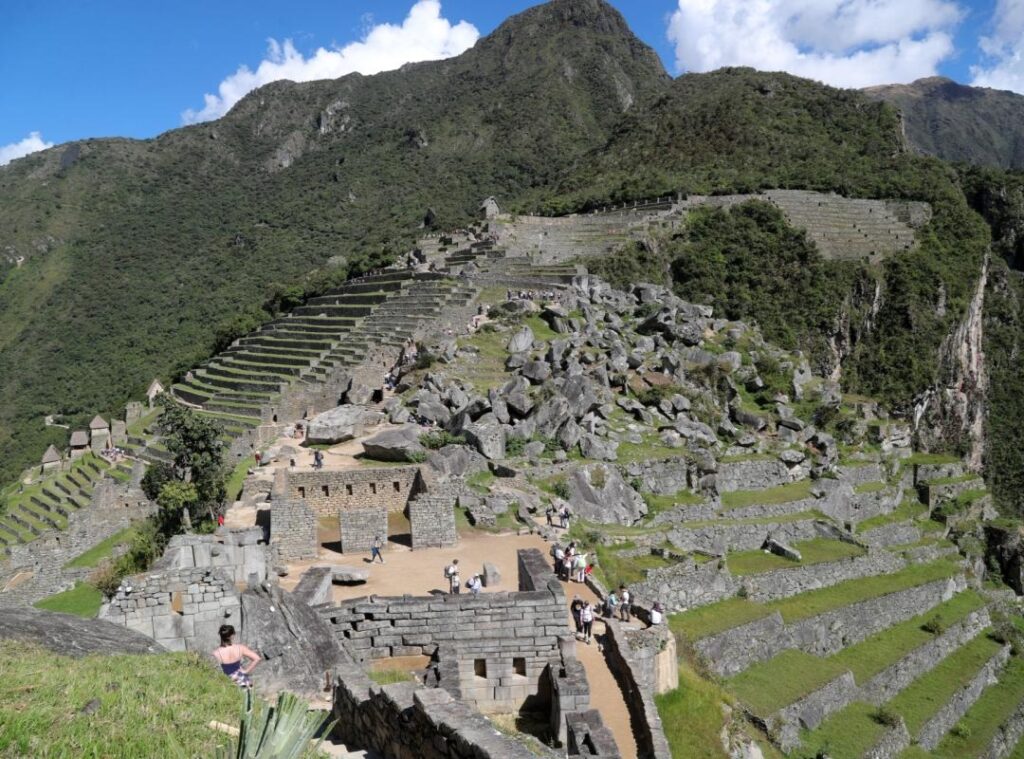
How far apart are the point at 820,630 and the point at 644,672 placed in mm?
11477

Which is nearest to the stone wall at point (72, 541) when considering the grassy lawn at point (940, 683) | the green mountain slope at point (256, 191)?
the grassy lawn at point (940, 683)

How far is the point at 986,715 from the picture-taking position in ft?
65.8

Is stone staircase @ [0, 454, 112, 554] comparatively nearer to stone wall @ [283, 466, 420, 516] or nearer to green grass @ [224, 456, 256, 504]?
green grass @ [224, 456, 256, 504]

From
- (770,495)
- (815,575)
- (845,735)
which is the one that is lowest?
(845,735)

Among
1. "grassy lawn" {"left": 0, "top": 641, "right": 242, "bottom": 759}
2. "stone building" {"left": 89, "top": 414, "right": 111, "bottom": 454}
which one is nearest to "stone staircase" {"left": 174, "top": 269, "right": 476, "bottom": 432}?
"stone building" {"left": 89, "top": 414, "right": 111, "bottom": 454}

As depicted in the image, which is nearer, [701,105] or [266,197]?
[701,105]

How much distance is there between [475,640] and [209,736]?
3.06m

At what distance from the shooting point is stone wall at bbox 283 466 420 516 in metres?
15.5

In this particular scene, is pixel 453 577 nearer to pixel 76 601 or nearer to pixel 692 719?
pixel 692 719

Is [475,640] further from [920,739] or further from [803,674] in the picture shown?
[920,739]

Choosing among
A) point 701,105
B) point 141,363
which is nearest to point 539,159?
point 701,105

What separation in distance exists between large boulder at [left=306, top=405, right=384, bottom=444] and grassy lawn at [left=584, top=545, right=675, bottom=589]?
969 cm

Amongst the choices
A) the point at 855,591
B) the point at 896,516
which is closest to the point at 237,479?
the point at 855,591

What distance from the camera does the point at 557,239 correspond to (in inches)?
2067
